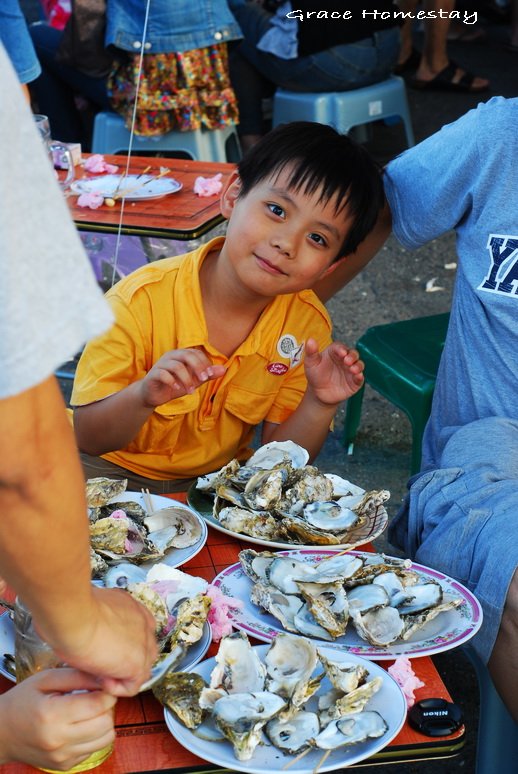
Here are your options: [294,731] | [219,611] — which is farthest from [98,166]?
[294,731]

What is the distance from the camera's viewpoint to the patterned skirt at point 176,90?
4457mm

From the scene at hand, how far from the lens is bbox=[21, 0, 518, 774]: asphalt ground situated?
239 centimetres

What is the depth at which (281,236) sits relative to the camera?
6.57ft

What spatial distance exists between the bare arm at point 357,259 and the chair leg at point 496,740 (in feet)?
3.34

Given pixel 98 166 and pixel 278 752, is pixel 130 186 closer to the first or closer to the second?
pixel 98 166

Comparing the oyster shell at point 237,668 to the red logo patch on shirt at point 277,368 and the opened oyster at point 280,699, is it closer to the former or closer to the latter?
the opened oyster at point 280,699

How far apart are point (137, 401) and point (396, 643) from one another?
2.41 ft

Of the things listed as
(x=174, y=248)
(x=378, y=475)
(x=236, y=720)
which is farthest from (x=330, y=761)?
(x=174, y=248)

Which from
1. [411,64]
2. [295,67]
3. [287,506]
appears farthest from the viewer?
[411,64]

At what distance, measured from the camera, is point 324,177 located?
202cm

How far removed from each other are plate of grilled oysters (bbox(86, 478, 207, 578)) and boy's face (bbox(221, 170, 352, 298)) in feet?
1.89

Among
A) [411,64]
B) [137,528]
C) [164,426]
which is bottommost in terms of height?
[411,64]

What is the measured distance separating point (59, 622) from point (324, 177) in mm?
1363

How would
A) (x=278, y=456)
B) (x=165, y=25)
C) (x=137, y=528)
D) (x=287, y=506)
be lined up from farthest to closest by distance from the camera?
(x=165, y=25), (x=278, y=456), (x=287, y=506), (x=137, y=528)
